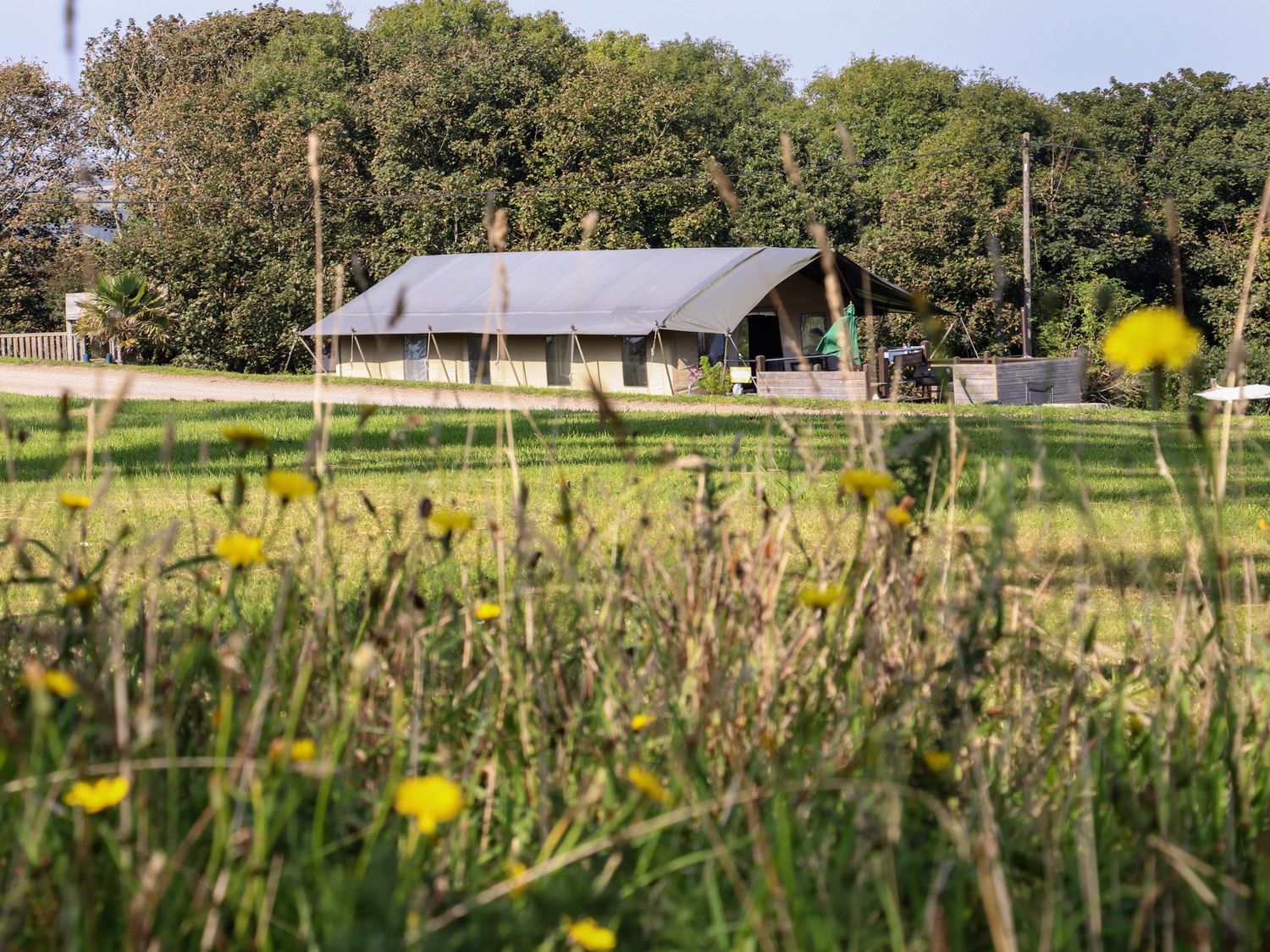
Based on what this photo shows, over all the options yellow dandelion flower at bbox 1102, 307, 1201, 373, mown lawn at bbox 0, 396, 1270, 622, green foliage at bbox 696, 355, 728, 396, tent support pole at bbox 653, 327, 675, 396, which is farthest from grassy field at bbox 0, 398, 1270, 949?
tent support pole at bbox 653, 327, 675, 396

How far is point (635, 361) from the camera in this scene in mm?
26500

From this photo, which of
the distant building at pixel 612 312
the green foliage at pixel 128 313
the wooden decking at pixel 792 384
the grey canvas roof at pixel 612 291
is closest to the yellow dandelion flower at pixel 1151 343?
the wooden decking at pixel 792 384

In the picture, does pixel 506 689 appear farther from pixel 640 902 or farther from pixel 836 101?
pixel 836 101

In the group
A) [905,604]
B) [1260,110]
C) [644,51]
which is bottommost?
[905,604]

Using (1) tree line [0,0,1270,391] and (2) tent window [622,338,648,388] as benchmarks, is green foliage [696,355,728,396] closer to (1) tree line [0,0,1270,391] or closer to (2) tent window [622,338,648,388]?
(2) tent window [622,338,648,388]

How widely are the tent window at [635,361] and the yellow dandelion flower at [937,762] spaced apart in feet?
81.3

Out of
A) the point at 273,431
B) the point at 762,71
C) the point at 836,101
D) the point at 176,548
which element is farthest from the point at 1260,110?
the point at 176,548

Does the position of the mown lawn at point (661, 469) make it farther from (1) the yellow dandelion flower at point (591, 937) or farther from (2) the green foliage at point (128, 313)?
(2) the green foliage at point (128, 313)

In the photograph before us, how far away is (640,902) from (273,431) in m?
7.81

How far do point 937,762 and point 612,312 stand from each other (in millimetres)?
23175

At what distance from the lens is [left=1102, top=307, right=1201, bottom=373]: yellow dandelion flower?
1.27m

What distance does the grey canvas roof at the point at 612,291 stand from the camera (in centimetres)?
2395

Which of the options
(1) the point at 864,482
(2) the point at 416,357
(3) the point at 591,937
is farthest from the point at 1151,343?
(2) the point at 416,357

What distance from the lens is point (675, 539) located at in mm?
2342
